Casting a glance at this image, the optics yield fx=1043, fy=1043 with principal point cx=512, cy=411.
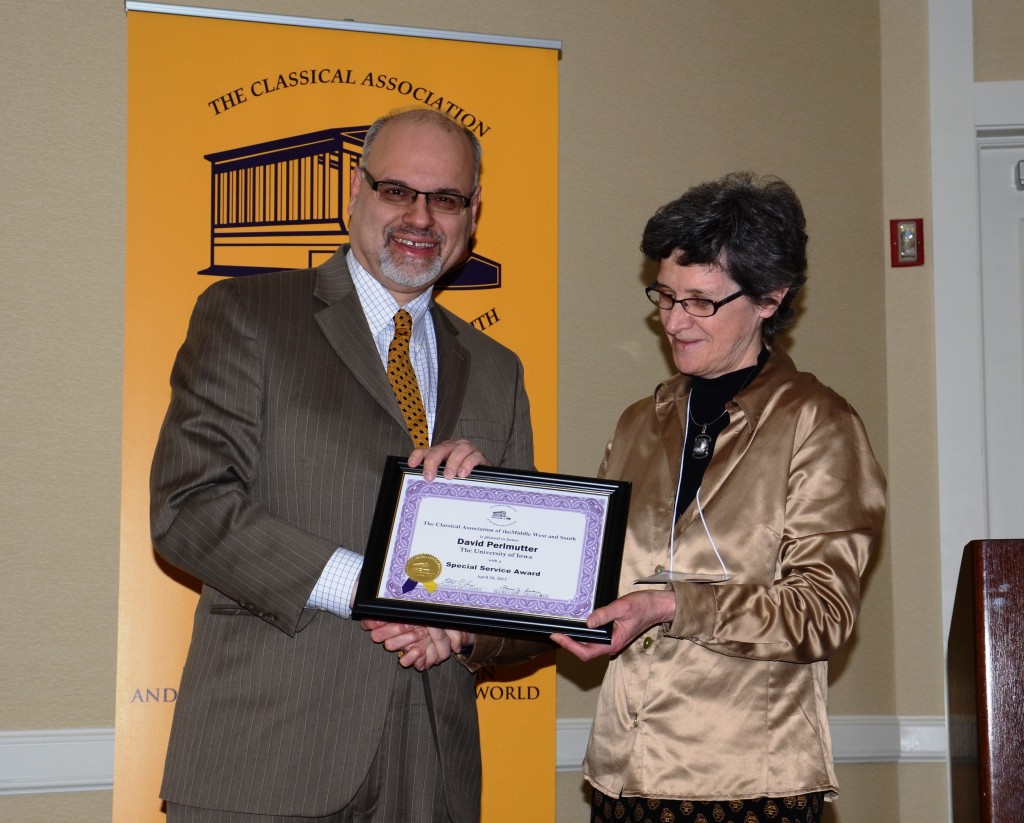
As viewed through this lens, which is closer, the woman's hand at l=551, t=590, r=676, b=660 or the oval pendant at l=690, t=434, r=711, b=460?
the woman's hand at l=551, t=590, r=676, b=660

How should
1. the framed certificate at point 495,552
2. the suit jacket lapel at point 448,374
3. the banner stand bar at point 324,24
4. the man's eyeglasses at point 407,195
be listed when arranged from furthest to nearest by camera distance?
the banner stand bar at point 324,24 < the man's eyeglasses at point 407,195 < the suit jacket lapel at point 448,374 < the framed certificate at point 495,552

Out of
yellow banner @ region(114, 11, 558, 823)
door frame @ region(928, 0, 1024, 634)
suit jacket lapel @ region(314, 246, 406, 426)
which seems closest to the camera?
Answer: suit jacket lapel @ region(314, 246, 406, 426)

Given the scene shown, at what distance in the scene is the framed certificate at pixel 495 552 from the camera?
82.1 inches

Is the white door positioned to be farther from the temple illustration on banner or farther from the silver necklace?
the temple illustration on banner

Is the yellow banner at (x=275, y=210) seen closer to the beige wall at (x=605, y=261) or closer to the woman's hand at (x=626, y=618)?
the beige wall at (x=605, y=261)

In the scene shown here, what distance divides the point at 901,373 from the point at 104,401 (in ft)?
9.50

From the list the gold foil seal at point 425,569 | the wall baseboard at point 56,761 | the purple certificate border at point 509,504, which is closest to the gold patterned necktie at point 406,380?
the purple certificate border at point 509,504

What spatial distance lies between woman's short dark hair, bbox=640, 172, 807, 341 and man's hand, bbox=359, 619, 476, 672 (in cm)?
106

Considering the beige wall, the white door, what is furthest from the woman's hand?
the white door

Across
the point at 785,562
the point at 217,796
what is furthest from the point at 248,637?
the point at 785,562

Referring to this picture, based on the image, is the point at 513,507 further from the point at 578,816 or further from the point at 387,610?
the point at 578,816

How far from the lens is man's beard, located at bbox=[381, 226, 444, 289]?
255 centimetres

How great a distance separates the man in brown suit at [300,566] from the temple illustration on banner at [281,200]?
73cm

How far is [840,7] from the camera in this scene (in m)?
4.09
